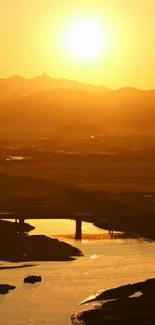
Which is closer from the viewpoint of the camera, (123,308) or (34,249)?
(123,308)

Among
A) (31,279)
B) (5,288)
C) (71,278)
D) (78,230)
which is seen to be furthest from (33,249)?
(5,288)

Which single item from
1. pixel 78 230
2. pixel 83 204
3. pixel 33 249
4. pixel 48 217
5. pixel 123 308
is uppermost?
pixel 83 204

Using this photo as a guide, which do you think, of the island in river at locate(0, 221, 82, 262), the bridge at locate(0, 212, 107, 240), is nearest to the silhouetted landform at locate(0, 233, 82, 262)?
the island in river at locate(0, 221, 82, 262)

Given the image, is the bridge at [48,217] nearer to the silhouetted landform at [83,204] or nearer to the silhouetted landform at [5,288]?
the silhouetted landform at [83,204]

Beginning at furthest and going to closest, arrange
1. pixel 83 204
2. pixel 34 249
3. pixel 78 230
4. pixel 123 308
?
1. pixel 83 204
2. pixel 78 230
3. pixel 34 249
4. pixel 123 308

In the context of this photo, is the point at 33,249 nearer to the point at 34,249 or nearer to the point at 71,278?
the point at 34,249

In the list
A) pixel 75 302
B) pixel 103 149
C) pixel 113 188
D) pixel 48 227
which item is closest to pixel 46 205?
pixel 48 227

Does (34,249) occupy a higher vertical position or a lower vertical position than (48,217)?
lower
